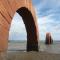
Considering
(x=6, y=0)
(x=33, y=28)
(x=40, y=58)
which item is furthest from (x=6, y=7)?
(x=33, y=28)

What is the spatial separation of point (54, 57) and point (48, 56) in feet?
0.60

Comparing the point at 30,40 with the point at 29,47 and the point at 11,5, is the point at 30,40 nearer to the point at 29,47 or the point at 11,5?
the point at 29,47

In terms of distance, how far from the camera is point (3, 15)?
16.4 ft

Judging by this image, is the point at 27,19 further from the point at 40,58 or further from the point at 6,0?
the point at 6,0

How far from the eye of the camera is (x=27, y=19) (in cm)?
1134

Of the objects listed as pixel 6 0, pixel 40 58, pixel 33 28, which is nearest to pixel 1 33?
pixel 6 0

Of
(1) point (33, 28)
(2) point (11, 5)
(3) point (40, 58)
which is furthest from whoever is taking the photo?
(1) point (33, 28)

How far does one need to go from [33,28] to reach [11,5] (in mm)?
7146

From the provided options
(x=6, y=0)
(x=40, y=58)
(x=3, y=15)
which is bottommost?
(x=40, y=58)

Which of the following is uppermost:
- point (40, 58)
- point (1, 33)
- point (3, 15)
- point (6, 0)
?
point (6, 0)

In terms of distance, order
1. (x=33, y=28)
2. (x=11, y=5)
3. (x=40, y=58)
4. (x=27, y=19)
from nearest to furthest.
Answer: (x=11, y=5)
(x=40, y=58)
(x=27, y=19)
(x=33, y=28)

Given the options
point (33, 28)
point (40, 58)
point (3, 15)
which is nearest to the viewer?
point (3, 15)

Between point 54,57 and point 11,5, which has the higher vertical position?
point 11,5

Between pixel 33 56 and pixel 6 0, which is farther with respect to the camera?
pixel 33 56
